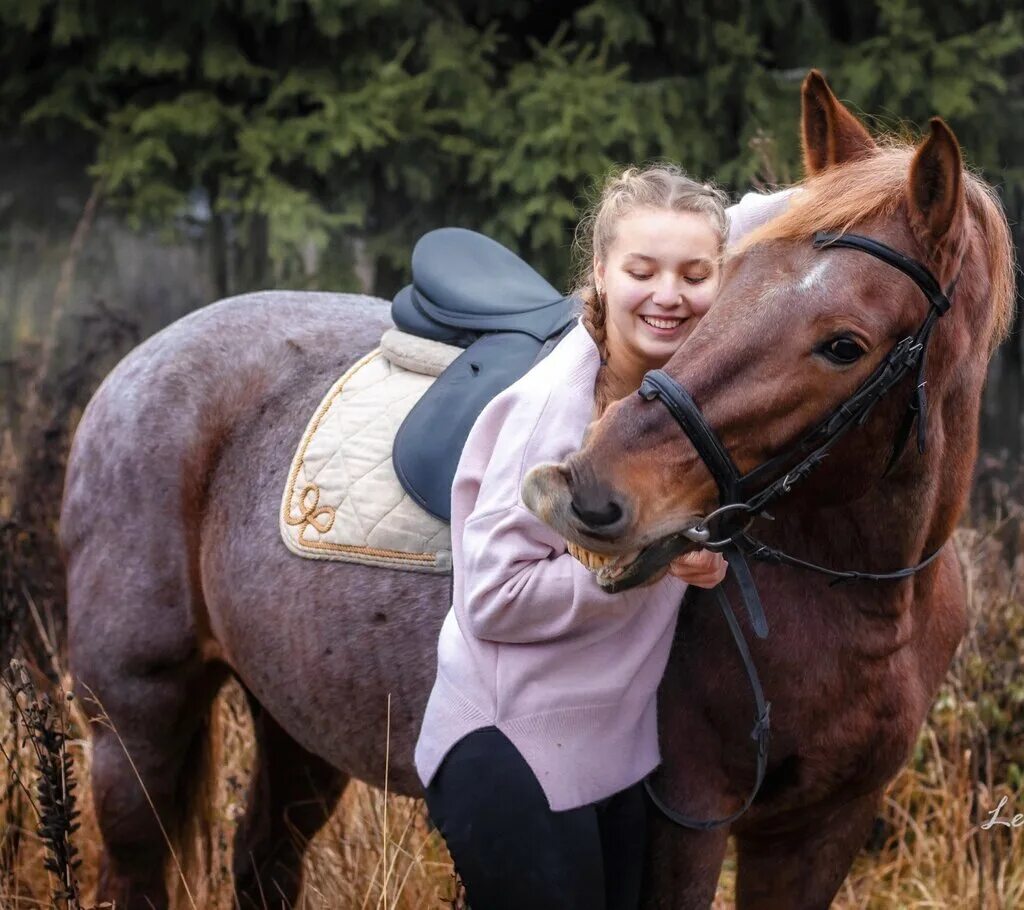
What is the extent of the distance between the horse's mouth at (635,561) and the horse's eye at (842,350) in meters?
0.31

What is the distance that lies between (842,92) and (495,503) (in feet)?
15.0

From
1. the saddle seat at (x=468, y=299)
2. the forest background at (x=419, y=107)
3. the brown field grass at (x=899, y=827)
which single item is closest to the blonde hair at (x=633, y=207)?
the saddle seat at (x=468, y=299)

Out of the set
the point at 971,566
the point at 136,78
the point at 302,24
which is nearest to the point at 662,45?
the point at 302,24

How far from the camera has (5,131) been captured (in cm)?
662

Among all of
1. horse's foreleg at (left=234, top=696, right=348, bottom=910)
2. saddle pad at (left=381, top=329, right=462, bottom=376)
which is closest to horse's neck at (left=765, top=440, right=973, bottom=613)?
saddle pad at (left=381, top=329, right=462, bottom=376)

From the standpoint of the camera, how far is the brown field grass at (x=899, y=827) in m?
3.12

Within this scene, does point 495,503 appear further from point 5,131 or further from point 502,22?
point 5,131

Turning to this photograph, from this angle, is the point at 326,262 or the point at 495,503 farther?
the point at 326,262

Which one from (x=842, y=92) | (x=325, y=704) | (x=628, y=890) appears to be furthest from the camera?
(x=842, y=92)

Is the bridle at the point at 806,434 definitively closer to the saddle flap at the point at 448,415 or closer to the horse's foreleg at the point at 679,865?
the horse's foreleg at the point at 679,865

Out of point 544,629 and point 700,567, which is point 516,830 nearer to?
point 544,629

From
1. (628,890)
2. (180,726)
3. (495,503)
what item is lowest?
(180,726)

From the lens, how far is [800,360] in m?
1.71

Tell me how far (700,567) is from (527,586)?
255 mm
